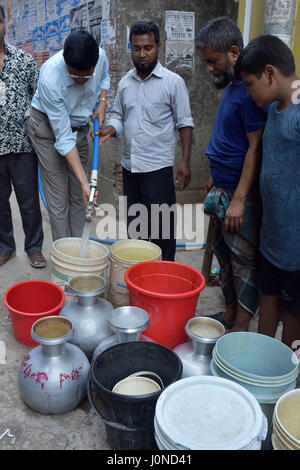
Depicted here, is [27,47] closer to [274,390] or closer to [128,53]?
[128,53]

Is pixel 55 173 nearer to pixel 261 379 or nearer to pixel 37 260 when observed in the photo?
pixel 37 260

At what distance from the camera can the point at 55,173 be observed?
3297 millimetres

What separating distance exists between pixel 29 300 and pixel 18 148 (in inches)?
53.8

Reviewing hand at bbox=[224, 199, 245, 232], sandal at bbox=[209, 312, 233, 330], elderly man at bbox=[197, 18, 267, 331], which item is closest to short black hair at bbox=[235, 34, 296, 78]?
elderly man at bbox=[197, 18, 267, 331]

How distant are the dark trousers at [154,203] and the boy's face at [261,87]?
1373mm

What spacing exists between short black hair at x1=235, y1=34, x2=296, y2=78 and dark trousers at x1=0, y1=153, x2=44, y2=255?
89.2 inches

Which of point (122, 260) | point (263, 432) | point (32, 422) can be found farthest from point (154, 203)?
point (263, 432)

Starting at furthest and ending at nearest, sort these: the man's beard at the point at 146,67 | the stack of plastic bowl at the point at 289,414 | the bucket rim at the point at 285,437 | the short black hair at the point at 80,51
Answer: the man's beard at the point at 146,67 < the short black hair at the point at 80,51 < the stack of plastic bowl at the point at 289,414 < the bucket rim at the point at 285,437

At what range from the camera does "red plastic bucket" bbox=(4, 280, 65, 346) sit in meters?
2.59

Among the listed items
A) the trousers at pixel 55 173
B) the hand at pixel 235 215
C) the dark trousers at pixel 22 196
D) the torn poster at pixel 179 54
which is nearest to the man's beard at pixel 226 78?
the hand at pixel 235 215

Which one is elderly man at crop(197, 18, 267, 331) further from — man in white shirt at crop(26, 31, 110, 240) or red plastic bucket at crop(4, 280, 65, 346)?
red plastic bucket at crop(4, 280, 65, 346)

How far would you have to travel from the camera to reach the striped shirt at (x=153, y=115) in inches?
121

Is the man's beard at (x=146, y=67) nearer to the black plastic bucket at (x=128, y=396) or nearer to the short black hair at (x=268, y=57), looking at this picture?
the short black hair at (x=268, y=57)

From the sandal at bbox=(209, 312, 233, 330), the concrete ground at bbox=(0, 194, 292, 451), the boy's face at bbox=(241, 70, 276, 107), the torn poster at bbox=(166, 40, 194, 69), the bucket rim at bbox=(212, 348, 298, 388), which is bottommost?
the concrete ground at bbox=(0, 194, 292, 451)
